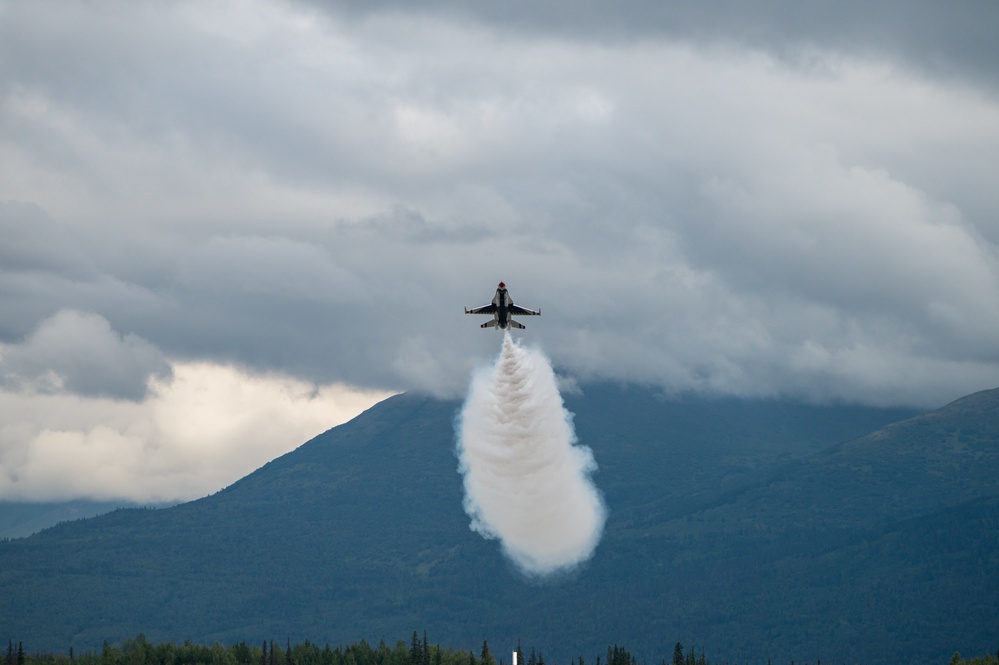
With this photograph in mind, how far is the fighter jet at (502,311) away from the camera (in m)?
167

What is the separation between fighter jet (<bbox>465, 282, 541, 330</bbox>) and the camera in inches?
6585

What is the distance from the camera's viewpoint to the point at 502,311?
16862 cm

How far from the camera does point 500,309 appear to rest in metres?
168
